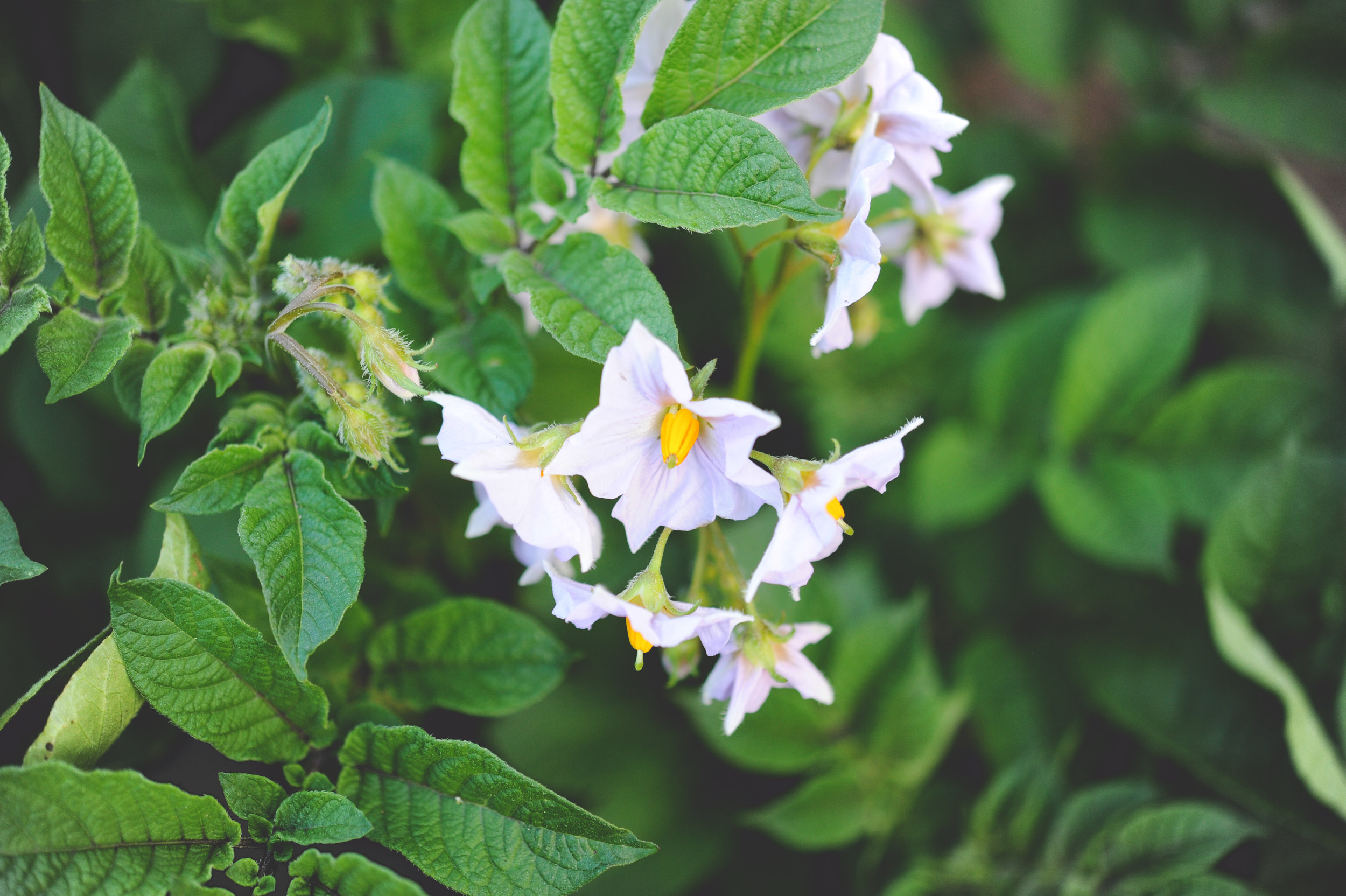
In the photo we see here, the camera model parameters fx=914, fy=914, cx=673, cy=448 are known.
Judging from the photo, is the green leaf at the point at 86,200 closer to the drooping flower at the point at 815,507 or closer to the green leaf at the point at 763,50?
the green leaf at the point at 763,50

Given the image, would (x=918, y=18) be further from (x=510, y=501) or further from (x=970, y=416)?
(x=510, y=501)

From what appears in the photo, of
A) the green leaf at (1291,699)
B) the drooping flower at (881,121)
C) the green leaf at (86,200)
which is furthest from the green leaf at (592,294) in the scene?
the green leaf at (1291,699)

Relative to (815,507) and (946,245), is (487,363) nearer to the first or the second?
(815,507)

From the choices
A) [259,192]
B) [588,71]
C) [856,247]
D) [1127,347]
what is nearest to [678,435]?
[856,247]

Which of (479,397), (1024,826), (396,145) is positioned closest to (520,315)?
(396,145)

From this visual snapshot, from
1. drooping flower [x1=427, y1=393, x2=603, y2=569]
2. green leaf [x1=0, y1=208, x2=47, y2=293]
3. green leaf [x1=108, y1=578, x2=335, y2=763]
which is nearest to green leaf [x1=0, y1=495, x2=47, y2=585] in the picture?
green leaf [x1=108, y1=578, x2=335, y2=763]

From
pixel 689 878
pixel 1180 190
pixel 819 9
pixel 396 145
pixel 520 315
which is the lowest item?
pixel 689 878

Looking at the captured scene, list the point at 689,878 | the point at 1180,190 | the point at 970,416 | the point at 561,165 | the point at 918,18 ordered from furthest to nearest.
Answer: the point at 918,18
the point at 1180,190
the point at 970,416
the point at 689,878
the point at 561,165

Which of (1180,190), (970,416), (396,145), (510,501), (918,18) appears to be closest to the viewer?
(510,501)
